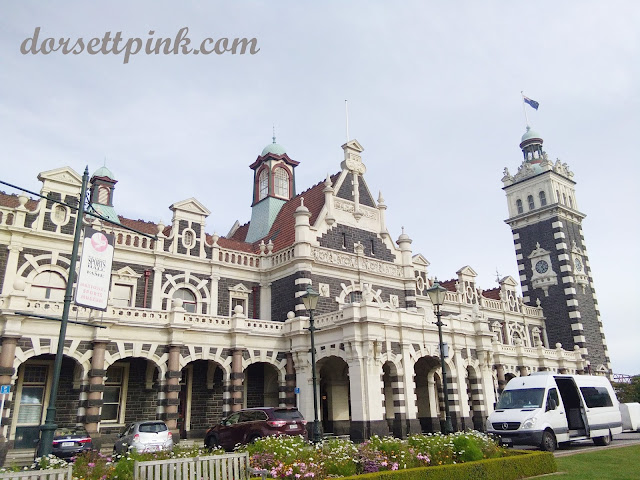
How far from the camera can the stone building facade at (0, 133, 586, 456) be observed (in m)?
25.4

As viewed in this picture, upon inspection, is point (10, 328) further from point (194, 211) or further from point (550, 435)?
point (550, 435)

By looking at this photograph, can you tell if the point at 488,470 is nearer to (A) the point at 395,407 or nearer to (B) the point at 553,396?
(B) the point at 553,396

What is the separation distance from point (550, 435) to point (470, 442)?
8344 millimetres

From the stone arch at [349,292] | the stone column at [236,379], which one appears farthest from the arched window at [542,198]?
the stone column at [236,379]

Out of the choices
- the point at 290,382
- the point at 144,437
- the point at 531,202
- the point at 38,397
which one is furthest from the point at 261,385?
the point at 531,202

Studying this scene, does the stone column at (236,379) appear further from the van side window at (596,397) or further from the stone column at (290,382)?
the van side window at (596,397)

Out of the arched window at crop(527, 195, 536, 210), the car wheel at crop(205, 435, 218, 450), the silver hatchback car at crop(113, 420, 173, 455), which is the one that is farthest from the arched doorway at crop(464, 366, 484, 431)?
the arched window at crop(527, 195, 536, 210)

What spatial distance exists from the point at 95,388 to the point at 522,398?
19455mm

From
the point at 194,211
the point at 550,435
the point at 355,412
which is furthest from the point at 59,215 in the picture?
the point at 550,435

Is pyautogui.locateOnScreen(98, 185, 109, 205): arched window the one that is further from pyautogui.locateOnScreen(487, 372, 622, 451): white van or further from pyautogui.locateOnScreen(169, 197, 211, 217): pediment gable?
pyautogui.locateOnScreen(487, 372, 622, 451): white van

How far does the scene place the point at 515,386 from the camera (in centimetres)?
2312

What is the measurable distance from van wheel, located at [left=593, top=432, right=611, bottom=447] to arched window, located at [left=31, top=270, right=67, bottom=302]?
27392mm

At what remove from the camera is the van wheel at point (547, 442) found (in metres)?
20.1

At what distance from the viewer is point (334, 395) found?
32.5 meters
